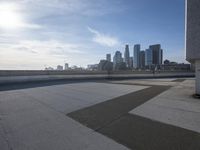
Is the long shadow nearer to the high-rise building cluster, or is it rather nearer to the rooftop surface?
the rooftop surface

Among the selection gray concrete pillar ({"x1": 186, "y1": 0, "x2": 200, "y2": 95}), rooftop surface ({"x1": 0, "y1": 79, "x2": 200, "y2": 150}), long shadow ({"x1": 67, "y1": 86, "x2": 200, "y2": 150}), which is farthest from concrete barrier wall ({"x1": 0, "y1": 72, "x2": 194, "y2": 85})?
gray concrete pillar ({"x1": 186, "y1": 0, "x2": 200, "y2": 95})

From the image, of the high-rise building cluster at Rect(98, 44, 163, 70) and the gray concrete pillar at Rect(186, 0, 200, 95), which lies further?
the high-rise building cluster at Rect(98, 44, 163, 70)

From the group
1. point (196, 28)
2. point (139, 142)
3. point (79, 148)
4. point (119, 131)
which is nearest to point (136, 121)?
point (119, 131)

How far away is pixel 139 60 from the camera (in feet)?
275

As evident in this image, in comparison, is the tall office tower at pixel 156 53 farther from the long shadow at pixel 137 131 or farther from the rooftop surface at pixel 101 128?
the long shadow at pixel 137 131

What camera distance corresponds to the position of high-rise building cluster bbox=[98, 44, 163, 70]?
59872 millimetres

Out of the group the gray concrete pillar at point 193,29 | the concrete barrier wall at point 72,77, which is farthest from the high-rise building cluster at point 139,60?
the gray concrete pillar at point 193,29

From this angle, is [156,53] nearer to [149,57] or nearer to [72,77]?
[149,57]

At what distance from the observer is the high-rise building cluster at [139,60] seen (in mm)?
59872

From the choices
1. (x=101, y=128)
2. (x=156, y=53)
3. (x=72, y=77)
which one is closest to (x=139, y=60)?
(x=156, y=53)

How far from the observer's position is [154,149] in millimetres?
3664

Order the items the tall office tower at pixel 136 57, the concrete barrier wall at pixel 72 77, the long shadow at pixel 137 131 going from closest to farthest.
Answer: the long shadow at pixel 137 131 → the concrete barrier wall at pixel 72 77 → the tall office tower at pixel 136 57

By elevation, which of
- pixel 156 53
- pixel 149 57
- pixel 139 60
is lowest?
pixel 139 60

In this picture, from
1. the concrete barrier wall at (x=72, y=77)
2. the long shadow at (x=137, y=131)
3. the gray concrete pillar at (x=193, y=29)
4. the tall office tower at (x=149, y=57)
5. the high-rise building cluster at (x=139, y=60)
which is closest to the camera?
the long shadow at (x=137, y=131)
